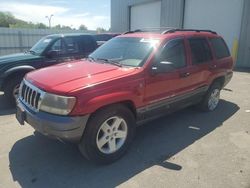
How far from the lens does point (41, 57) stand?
6.77 metres

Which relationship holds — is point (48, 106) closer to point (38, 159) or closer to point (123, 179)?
point (38, 159)

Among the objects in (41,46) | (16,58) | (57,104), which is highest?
(41,46)

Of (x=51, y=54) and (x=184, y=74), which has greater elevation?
(x=51, y=54)

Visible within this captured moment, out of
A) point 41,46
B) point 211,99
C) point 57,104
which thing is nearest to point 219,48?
point 211,99

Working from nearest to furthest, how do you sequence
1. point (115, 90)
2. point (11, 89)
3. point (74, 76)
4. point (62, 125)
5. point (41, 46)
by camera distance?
point (62, 125)
point (115, 90)
point (74, 76)
point (11, 89)
point (41, 46)

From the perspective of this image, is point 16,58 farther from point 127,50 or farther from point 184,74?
point 184,74

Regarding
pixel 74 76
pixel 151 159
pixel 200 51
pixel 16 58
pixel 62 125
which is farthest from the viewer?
pixel 16 58

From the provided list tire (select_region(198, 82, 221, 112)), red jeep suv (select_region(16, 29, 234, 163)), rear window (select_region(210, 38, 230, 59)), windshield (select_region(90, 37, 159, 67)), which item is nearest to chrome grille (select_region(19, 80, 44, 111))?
red jeep suv (select_region(16, 29, 234, 163))

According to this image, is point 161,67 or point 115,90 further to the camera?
point 161,67

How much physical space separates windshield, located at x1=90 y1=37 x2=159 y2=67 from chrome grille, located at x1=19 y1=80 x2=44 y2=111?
139 cm

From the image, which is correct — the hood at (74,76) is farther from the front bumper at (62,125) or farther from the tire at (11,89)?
the tire at (11,89)

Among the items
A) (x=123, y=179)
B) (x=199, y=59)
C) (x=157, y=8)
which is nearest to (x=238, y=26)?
(x=157, y=8)

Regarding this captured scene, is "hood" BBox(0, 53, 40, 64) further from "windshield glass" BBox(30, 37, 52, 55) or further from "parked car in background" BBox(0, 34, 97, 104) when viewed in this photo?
"windshield glass" BBox(30, 37, 52, 55)

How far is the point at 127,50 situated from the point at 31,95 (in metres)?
1.78
